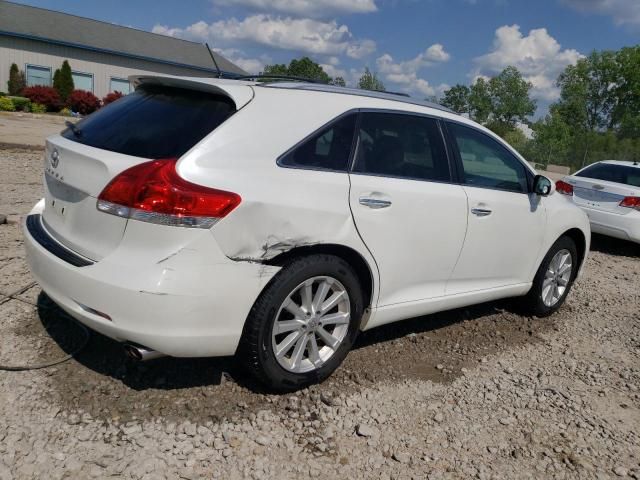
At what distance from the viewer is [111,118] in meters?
3.29

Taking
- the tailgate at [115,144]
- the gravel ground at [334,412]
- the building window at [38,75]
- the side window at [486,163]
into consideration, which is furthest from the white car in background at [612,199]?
the building window at [38,75]

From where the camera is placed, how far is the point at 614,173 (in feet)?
30.9

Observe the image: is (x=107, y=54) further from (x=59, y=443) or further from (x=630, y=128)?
(x=630, y=128)

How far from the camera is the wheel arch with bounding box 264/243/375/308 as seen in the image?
3031 mm

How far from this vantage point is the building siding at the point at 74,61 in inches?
1362

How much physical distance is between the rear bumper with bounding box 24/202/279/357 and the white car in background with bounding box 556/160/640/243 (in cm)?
727

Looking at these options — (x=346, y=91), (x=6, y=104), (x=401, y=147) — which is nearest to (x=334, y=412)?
(x=401, y=147)

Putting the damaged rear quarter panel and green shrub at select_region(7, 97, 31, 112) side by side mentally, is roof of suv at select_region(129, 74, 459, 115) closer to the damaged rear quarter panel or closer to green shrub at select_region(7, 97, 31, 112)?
the damaged rear quarter panel

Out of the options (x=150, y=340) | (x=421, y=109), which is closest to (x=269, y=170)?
(x=150, y=340)

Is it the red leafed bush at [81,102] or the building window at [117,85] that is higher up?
the building window at [117,85]

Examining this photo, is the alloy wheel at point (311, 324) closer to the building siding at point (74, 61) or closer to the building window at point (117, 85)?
the building siding at point (74, 61)

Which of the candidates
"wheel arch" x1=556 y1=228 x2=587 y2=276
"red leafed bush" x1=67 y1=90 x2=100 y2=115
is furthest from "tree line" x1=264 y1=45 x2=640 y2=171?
"wheel arch" x1=556 y1=228 x2=587 y2=276

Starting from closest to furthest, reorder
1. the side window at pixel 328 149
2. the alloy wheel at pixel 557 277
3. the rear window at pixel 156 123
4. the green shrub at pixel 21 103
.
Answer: the rear window at pixel 156 123 < the side window at pixel 328 149 < the alloy wheel at pixel 557 277 < the green shrub at pixel 21 103

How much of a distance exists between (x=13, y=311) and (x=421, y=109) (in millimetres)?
3137
